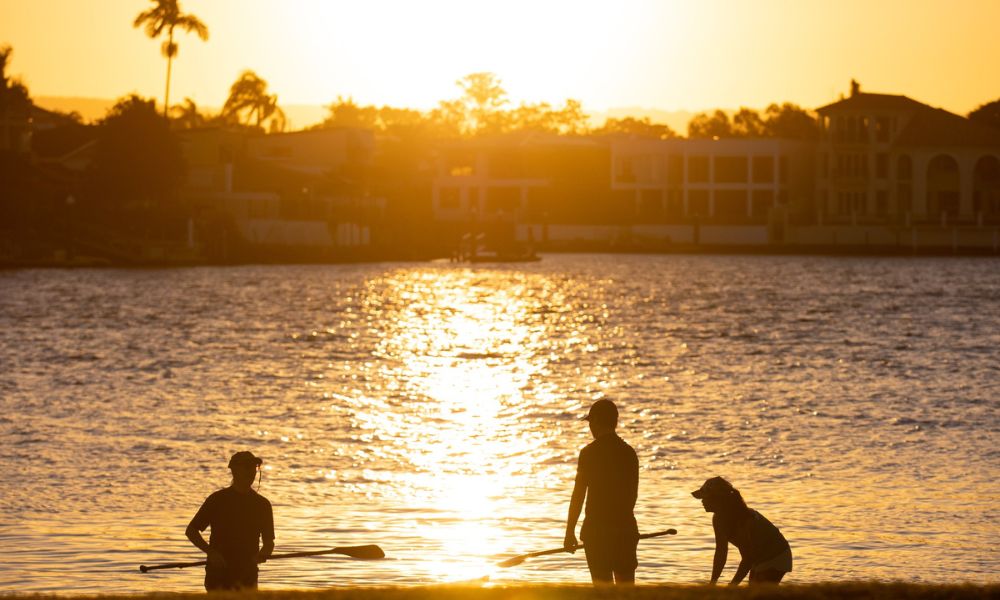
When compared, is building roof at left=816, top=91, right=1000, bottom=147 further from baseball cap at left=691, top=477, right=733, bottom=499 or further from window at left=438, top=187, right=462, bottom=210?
baseball cap at left=691, top=477, right=733, bottom=499

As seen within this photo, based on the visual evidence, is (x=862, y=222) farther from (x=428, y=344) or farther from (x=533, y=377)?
(x=533, y=377)

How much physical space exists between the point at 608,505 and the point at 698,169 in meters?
157

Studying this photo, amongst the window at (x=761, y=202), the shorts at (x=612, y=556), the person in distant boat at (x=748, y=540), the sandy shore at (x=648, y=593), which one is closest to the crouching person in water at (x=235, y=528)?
the sandy shore at (x=648, y=593)

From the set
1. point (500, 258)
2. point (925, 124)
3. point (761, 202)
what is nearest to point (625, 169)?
point (761, 202)

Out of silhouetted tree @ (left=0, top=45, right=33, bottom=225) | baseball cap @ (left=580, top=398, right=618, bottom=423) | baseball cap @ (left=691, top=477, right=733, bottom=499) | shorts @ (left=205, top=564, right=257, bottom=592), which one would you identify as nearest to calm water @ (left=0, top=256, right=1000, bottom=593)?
shorts @ (left=205, top=564, right=257, bottom=592)

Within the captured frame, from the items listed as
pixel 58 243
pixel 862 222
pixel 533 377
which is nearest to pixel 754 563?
pixel 533 377

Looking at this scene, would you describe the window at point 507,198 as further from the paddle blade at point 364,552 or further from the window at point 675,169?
the paddle blade at point 364,552

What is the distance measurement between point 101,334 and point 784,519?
173ft

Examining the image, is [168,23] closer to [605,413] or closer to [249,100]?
[249,100]

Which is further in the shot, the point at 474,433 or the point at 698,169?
the point at 698,169

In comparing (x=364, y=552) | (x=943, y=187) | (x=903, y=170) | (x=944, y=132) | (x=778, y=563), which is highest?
(x=944, y=132)

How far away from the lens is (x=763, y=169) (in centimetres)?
16525

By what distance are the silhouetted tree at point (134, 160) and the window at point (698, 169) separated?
6492 centimetres

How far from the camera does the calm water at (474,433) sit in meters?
21.3
